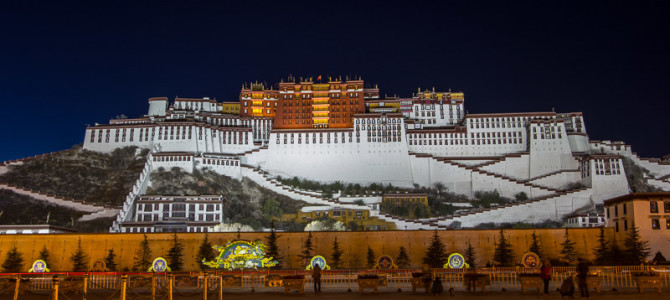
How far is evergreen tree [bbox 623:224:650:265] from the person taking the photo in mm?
38763

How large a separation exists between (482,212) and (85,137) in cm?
6107

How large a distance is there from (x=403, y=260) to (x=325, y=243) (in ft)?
19.6

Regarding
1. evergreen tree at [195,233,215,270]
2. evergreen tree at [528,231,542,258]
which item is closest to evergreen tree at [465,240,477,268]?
evergreen tree at [528,231,542,258]

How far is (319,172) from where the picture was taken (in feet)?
293

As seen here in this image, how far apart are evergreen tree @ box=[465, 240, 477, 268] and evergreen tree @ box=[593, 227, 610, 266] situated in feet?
28.4

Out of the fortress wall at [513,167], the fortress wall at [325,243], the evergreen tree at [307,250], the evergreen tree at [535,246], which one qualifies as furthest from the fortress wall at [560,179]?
the evergreen tree at [307,250]

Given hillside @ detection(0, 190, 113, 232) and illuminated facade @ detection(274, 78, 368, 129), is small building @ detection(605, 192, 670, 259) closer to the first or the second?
hillside @ detection(0, 190, 113, 232)

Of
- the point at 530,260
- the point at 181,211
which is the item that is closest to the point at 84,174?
the point at 181,211

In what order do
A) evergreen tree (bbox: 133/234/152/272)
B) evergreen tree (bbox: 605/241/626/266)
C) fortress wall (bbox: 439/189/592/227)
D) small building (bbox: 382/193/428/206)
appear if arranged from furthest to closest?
small building (bbox: 382/193/428/206) → fortress wall (bbox: 439/189/592/227) → evergreen tree (bbox: 133/234/152/272) → evergreen tree (bbox: 605/241/626/266)

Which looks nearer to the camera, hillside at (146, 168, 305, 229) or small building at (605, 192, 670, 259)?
small building at (605, 192, 670, 259)

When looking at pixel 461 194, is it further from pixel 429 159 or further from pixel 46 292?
pixel 46 292

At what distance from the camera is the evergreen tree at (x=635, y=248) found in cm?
3876

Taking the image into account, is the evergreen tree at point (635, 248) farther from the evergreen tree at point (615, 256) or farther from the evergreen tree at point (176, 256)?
the evergreen tree at point (176, 256)

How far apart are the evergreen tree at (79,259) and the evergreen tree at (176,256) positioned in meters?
6.30
